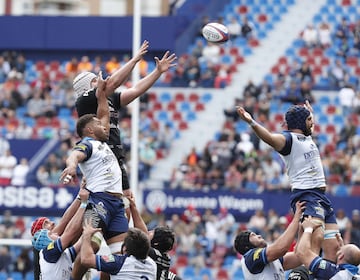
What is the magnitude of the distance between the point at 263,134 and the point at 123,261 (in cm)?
185

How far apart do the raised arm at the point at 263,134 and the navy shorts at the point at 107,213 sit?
4.77 ft

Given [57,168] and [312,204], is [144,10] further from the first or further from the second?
[312,204]

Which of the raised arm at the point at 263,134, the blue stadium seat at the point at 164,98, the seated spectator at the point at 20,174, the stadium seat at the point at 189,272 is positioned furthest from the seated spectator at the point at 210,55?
the raised arm at the point at 263,134

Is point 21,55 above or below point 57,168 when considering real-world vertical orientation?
above

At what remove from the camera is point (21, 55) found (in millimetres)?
31594

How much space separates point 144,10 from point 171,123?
8.44 m

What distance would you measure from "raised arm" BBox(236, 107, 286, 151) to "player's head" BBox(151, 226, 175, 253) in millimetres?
1254

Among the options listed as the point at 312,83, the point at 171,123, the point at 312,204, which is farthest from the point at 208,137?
the point at 312,204

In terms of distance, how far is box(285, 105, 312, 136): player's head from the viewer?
37.5 ft

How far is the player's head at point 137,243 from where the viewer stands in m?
10.1

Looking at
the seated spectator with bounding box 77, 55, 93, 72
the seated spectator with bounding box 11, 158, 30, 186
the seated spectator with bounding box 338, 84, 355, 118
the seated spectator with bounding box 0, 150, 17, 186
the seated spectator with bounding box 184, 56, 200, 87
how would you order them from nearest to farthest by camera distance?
1. the seated spectator with bounding box 11, 158, 30, 186
2. the seated spectator with bounding box 0, 150, 17, 186
3. the seated spectator with bounding box 338, 84, 355, 118
4. the seated spectator with bounding box 184, 56, 200, 87
5. the seated spectator with bounding box 77, 55, 93, 72

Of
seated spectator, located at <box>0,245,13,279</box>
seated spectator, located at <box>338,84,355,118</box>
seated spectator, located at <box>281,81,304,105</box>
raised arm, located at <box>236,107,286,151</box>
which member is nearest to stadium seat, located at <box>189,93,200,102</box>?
seated spectator, located at <box>281,81,304,105</box>

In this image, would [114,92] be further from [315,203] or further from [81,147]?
[315,203]

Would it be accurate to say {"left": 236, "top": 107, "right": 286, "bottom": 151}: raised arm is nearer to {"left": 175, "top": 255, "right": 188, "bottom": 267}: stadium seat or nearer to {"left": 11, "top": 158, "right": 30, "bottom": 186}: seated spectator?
{"left": 175, "top": 255, "right": 188, "bottom": 267}: stadium seat
